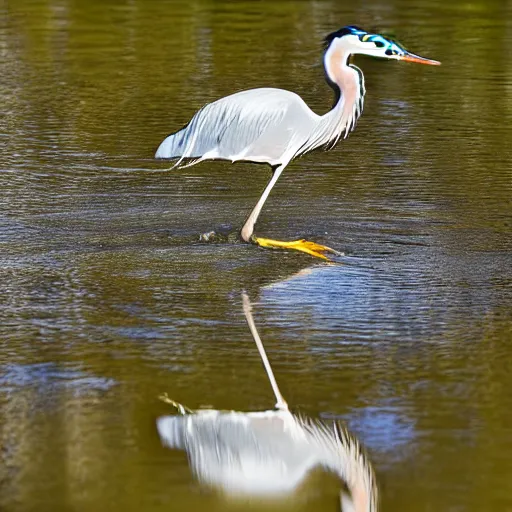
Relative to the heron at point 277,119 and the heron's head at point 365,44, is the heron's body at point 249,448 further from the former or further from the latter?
the heron's head at point 365,44

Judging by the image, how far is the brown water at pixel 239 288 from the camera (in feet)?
17.7

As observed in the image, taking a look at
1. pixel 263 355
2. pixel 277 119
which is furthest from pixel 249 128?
pixel 263 355

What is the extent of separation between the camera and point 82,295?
25.3 ft

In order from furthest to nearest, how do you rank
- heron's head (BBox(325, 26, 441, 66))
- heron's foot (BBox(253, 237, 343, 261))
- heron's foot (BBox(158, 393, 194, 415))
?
heron's head (BBox(325, 26, 441, 66)) < heron's foot (BBox(253, 237, 343, 261)) < heron's foot (BBox(158, 393, 194, 415))

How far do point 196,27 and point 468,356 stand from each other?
14.0 meters

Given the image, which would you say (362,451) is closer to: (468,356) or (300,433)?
(300,433)

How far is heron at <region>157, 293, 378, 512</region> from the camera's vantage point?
5.17 m

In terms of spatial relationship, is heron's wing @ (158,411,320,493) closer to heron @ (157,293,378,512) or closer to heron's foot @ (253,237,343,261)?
heron @ (157,293,378,512)

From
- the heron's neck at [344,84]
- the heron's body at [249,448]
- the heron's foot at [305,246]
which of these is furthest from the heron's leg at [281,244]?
the heron's body at [249,448]

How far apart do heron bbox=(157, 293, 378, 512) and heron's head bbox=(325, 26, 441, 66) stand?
358 cm

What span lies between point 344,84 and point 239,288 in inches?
74.5

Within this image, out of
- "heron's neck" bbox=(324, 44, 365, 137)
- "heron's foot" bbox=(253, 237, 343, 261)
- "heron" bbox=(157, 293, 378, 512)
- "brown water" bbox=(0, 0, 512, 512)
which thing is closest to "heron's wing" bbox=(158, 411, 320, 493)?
"heron" bbox=(157, 293, 378, 512)

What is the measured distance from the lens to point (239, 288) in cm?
784

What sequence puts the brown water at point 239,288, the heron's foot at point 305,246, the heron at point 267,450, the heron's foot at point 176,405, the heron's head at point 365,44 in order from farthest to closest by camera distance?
the heron's head at point 365,44 < the heron's foot at point 305,246 < the heron's foot at point 176,405 < the brown water at point 239,288 < the heron at point 267,450
